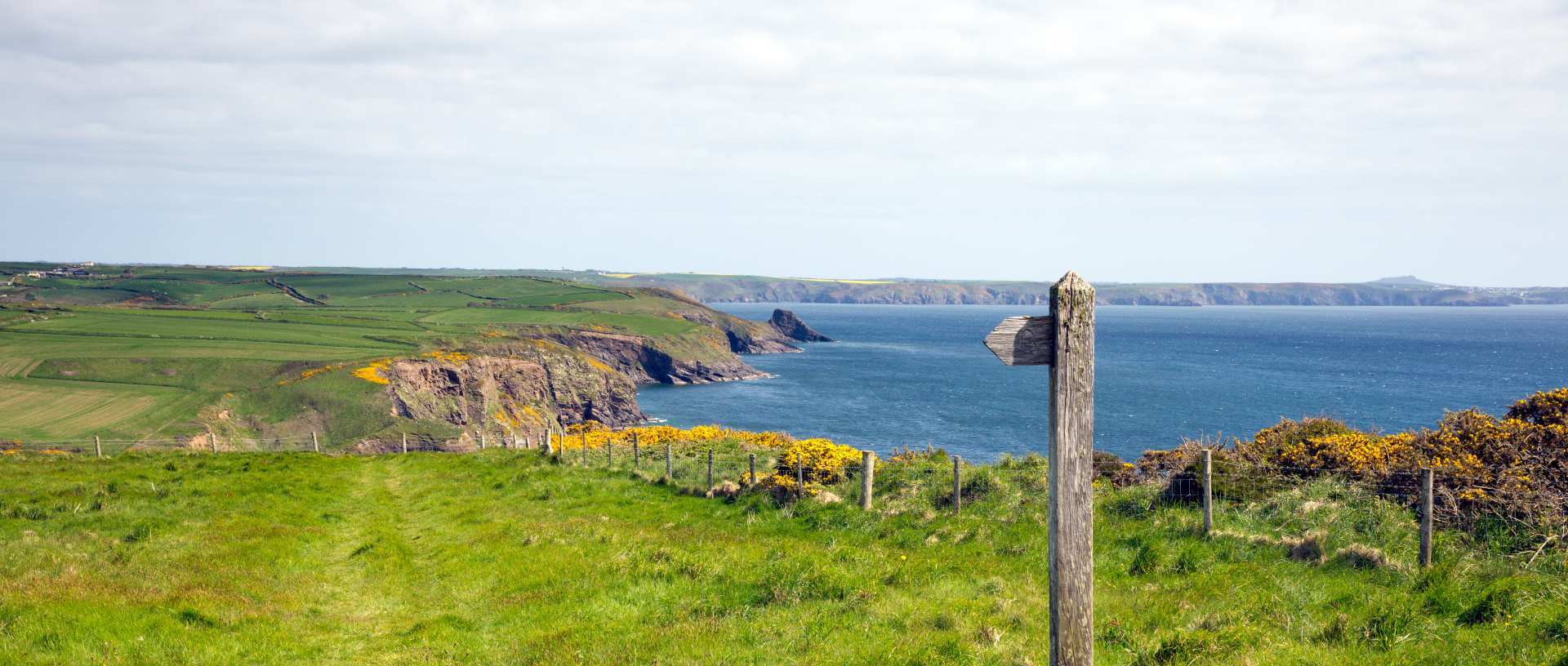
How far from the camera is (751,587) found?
13.0m

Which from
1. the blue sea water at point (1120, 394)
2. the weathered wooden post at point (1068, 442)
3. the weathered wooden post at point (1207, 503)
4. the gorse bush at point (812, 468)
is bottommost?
the blue sea water at point (1120, 394)

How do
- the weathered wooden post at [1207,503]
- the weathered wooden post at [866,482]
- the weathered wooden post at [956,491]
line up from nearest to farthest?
the weathered wooden post at [1207,503] < the weathered wooden post at [956,491] < the weathered wooden post at [866,482]

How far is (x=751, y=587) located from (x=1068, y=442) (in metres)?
7.90

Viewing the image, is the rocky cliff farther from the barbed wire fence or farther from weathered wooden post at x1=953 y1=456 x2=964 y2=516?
weathered wooden post at x1=953 y1=456 x2=964 y2=516

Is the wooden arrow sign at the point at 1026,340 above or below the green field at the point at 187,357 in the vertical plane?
above

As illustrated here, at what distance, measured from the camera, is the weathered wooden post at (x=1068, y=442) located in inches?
242

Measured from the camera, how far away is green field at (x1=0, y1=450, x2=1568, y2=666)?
9.80 m

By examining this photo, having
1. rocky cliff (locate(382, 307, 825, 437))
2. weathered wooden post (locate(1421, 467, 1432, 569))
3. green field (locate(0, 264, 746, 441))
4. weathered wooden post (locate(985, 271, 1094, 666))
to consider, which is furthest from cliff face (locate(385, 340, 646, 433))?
weathered wooden post (locate(985, 271, 1094, 666))

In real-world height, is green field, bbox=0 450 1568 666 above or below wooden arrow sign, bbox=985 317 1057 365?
below

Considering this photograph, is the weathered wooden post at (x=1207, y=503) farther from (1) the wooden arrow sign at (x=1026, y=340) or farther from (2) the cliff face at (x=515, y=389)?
(2) the cliff face at (x=515, y=389)

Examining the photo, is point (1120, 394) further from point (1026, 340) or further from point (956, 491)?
point (1026, 340)

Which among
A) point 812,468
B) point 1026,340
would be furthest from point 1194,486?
point 1026,340

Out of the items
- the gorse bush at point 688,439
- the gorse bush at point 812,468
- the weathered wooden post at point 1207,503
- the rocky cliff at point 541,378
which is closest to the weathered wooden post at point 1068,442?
the weathered wooden post at point 1207,503

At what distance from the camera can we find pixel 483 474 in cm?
3028
